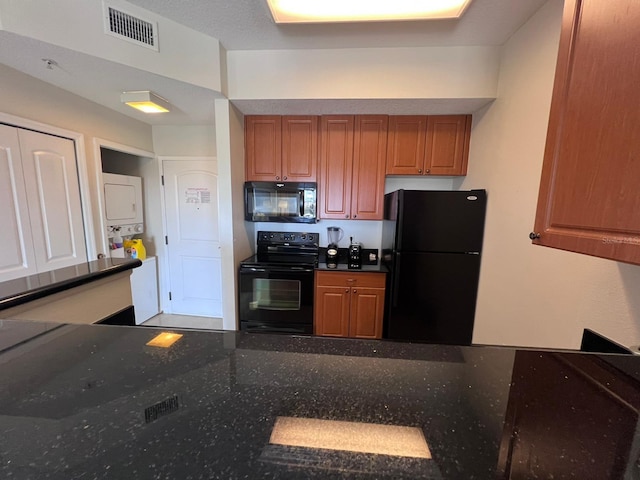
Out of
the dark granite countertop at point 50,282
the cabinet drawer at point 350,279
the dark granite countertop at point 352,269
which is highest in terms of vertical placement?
the dark granite countertop at point 50,282

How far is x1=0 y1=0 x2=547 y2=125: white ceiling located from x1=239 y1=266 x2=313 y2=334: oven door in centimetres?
150

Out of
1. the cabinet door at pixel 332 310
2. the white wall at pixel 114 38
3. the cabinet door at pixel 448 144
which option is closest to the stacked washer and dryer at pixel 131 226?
the white wall at pixel 114 38

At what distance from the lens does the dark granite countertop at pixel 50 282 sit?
871mm

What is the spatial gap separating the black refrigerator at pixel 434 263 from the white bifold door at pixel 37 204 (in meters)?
2.79

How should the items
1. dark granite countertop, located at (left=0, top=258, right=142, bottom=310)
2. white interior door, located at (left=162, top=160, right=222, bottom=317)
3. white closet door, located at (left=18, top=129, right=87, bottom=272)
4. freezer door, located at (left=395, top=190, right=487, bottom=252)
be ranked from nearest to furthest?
dark granite countertop, located at (left=0, top=258, right=142, bottom=310), white closet door, located at (left=18, top=129, right=87, bottom=272), freezer door, located at (left=395, top=190, right=487, bottom=252), white interior door, located at (left=162, top=160, right=222, bottom=317)

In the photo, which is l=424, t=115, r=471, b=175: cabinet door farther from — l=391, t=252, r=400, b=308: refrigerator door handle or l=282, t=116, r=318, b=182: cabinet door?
l=282, t=116, r=318, b=182: cabinet door

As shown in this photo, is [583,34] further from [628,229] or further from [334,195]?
[334,195]

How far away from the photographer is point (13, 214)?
1.85m

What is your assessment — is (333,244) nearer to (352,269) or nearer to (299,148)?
(352,269)

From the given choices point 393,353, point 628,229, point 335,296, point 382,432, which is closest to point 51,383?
point 382,432

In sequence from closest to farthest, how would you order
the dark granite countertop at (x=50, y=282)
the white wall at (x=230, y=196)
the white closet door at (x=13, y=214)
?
the dark granite countertop at (x=50, y=282) < the white closet door at (x=13, y=214) < the white wall at (x=230, y=196)

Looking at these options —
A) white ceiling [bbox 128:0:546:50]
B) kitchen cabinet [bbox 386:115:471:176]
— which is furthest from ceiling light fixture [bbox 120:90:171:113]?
kitchen cabinet [bbox 386:115:471:176]

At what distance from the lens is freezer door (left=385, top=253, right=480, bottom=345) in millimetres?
2143

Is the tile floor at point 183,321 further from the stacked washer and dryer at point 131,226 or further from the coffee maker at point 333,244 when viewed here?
the coffee maker at point 333,244
